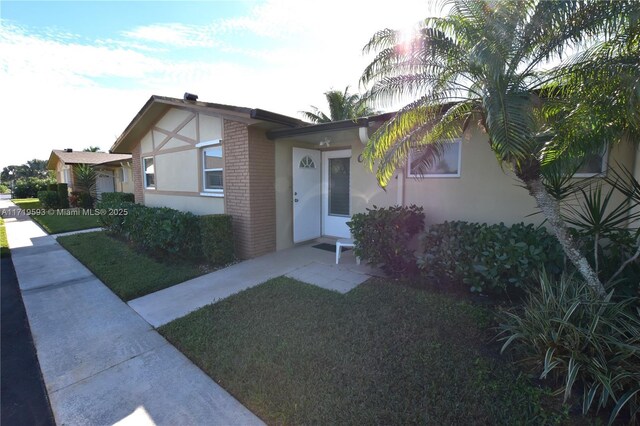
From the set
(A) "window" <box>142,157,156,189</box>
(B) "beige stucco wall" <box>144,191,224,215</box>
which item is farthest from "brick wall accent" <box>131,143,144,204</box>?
(B) "beige stucco wall" <box>144,191,224,215</box>

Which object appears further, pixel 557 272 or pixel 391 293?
pixel 391 293

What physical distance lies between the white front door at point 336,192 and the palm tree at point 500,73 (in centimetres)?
345

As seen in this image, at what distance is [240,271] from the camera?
6164 mm

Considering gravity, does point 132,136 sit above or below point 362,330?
above

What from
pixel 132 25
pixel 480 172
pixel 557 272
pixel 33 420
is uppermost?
pixel 132 25

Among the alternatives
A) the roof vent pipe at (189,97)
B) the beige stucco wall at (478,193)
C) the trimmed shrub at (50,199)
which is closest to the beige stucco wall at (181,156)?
the roof vent pipe at (189,97)

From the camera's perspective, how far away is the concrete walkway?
4594mm

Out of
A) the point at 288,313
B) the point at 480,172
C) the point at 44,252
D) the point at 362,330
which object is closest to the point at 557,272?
the point at 480,172

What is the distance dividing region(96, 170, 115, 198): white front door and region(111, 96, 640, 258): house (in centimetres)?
1399

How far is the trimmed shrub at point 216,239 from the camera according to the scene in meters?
6.53

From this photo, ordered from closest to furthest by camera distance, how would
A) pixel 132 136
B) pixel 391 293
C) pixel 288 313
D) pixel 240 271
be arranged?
1. pixel 288 313
2. pixel 391 293
3. pixel 240 271
4. pixel 132 136

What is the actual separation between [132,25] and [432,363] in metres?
8.45

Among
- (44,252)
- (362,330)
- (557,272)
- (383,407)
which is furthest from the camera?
(44,252)

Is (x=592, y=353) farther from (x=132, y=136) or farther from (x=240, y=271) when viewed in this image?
(x=132, y=136)
